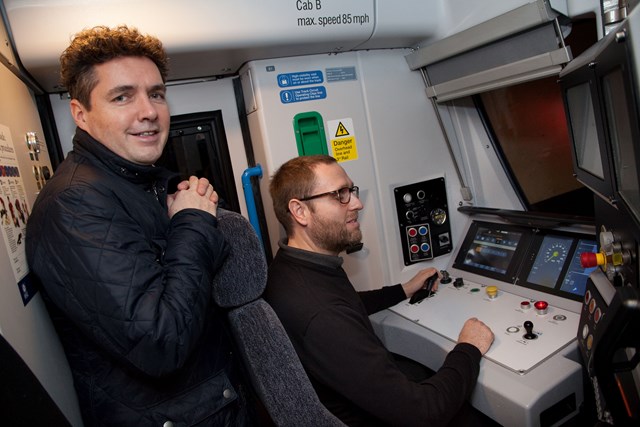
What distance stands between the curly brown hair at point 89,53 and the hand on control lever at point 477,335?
1595mm

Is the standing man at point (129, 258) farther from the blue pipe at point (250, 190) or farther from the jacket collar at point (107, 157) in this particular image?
the blue pipe at point (250, 190)

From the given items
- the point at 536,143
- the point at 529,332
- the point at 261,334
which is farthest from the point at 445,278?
the point at 261,334

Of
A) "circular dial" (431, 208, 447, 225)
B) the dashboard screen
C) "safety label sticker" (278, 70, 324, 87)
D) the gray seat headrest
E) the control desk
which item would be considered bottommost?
the control desk

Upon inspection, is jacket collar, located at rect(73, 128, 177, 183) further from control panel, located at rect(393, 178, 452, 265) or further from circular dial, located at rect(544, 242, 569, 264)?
circular dial, located at rect(544, 242, 569, 264)

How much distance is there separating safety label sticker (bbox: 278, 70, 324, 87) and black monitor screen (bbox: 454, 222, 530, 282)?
1.27m

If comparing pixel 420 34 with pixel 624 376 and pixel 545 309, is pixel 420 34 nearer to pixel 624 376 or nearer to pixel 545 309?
pixel 545 309

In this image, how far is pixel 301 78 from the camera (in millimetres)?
2215

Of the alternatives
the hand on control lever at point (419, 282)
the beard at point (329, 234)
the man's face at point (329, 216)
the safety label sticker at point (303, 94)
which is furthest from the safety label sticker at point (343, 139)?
the hand on control lever at point (419, 282)

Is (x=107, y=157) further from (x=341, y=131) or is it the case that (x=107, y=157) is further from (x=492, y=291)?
(x=492, y=291)

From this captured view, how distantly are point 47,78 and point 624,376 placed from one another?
2.32 metres

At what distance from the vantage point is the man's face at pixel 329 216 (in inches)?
70.3

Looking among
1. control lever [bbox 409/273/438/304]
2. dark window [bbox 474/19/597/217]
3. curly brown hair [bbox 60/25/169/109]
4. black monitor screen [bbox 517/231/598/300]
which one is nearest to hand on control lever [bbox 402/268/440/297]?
control lever [bbox 409/273/438/304]

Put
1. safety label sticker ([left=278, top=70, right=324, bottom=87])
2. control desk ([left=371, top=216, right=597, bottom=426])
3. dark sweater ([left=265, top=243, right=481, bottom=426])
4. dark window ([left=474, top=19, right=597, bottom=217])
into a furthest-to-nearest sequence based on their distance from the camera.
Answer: dark window ([left=474, top=19, right=597, bottom=217]), safety label sticker ([left=278, top=70, right=324, bottom=87]), control desk ([left=371, top=216, right=597, bottom=426]), dark sweater ([left=265, top=243, right=481, bottom=426])

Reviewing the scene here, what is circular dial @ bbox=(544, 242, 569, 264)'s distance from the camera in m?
2.08
